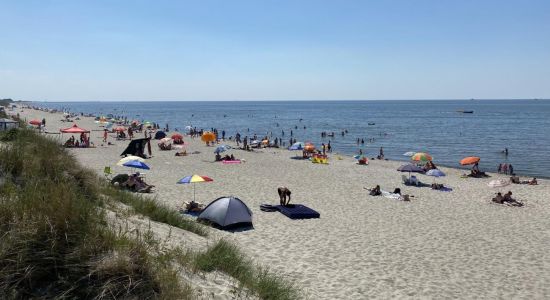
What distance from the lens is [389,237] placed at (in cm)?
1330

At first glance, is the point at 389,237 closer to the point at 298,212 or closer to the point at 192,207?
the point at 298,212

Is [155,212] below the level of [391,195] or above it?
above

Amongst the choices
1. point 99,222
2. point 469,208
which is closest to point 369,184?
point 469,208

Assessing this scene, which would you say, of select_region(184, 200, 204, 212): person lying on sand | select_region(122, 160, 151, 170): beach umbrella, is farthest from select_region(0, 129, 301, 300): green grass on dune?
select_region(122, 160, 151, 170): beach umbrella

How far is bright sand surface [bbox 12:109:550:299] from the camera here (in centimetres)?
955

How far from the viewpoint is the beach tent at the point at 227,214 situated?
42.3 feet

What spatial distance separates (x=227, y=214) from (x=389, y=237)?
508 cm

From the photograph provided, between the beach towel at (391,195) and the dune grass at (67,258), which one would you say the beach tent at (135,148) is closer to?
the beach towel at (391,195)

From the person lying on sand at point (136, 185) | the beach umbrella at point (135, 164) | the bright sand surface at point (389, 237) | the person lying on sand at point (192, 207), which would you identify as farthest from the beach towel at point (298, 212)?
the beach umbrella at point (135, 164)

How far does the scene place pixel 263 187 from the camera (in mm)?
21016

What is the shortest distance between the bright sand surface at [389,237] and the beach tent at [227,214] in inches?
19.2

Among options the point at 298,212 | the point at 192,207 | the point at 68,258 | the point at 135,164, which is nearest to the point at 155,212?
the point at 192,207

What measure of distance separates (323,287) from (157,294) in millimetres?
5349

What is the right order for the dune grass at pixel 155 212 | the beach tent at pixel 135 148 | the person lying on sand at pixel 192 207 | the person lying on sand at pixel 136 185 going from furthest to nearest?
the beach tent at pixel 135 148
the person lying on sand at pixel 136 185
the person lying on sand at pixel 192 207
the dune grass at pixel 155 212
